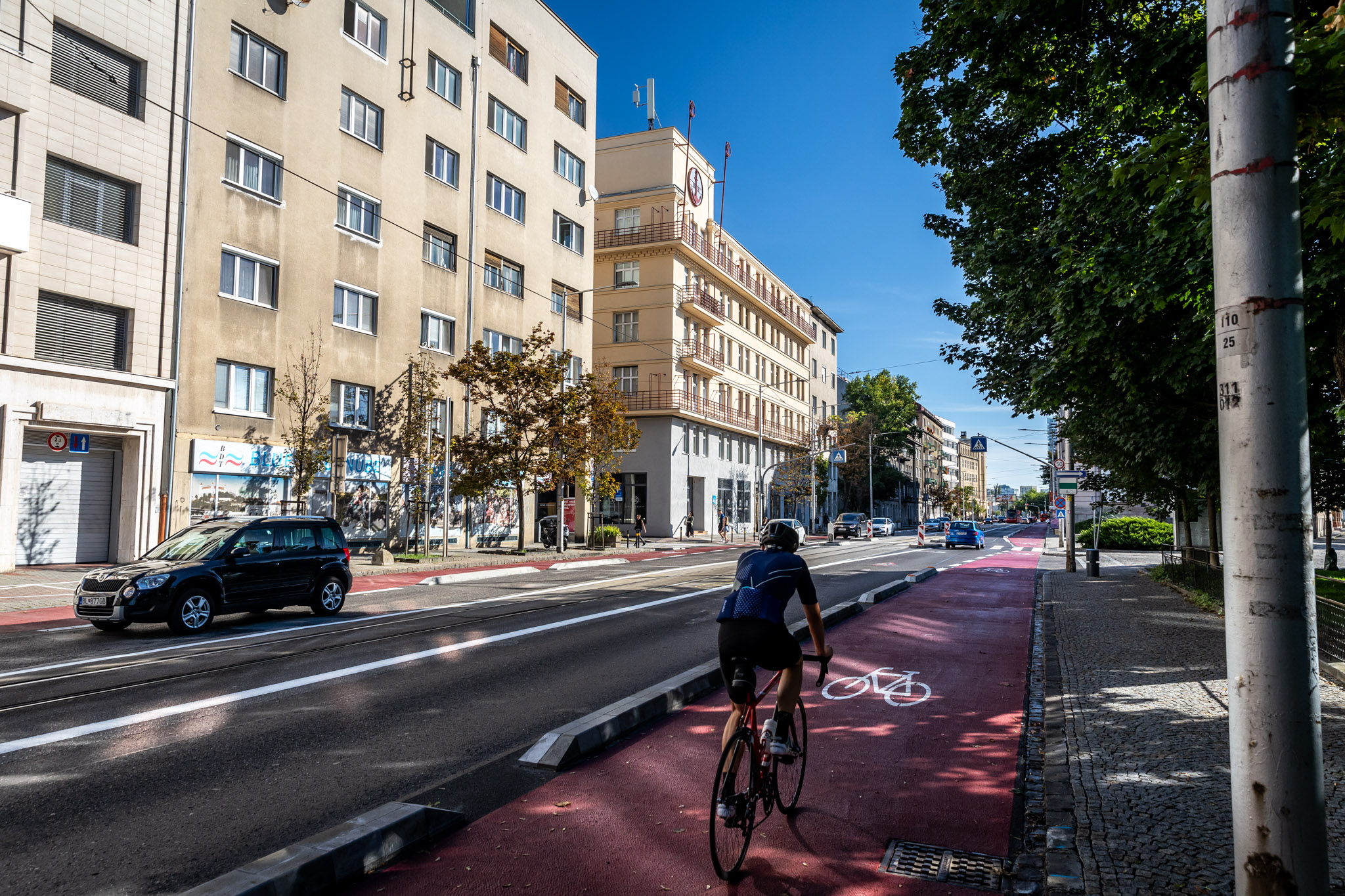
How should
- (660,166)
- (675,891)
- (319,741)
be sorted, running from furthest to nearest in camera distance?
(660,166) → (319,741) → (675,891)

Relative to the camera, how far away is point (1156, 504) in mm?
23844

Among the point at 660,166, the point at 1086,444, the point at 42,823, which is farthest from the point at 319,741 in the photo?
the point at 660,166

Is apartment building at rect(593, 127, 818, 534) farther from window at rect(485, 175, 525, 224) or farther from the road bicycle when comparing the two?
the road bicycle

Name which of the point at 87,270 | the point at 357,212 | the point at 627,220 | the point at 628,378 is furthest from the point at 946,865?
the point at 627,220

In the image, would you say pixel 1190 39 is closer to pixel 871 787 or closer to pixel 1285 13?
pixel 1285 13

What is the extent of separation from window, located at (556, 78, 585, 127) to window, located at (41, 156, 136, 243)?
21.7 meters

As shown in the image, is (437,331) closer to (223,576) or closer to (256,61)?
(256,61)

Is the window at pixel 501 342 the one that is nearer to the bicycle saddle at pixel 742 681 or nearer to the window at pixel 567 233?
the window at pixel 567 233

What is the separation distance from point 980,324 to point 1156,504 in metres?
13.1

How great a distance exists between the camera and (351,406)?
26500 mm

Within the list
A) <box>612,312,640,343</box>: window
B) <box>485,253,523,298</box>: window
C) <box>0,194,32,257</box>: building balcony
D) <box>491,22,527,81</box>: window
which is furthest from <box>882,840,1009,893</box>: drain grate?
<box>612,312,640,343</box>: window

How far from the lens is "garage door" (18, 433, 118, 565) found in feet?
62.3

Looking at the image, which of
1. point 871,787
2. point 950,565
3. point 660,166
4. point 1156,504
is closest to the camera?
point 871,787

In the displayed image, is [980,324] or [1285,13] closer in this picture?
[1285,13]
